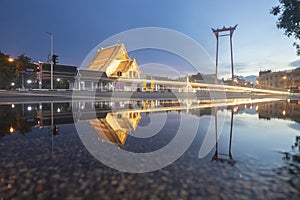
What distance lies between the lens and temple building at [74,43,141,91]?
33.8 meters

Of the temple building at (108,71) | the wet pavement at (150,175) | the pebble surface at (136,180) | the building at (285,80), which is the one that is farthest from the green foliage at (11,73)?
the building at (285,80)

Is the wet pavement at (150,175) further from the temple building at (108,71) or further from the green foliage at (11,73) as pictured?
the green foliage at (11,73)

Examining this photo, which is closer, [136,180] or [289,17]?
[136,180]

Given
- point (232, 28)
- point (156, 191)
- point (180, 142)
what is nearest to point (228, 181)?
point (156, 191)

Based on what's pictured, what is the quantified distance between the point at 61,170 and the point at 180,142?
2198 mm

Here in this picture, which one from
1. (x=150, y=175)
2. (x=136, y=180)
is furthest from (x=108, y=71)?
(x=136, y=180)

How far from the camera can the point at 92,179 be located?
2.02 m

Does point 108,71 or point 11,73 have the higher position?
point 108,71

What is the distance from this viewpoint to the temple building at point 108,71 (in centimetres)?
3384

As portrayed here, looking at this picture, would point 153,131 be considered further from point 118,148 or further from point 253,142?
point 253,142

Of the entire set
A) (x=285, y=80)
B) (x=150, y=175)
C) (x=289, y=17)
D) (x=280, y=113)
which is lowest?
(x=150, y=175)

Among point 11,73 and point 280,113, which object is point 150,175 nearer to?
point 280,113

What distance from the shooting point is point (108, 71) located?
40031mm

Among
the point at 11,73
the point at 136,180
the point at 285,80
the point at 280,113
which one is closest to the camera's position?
the point at 136,180
